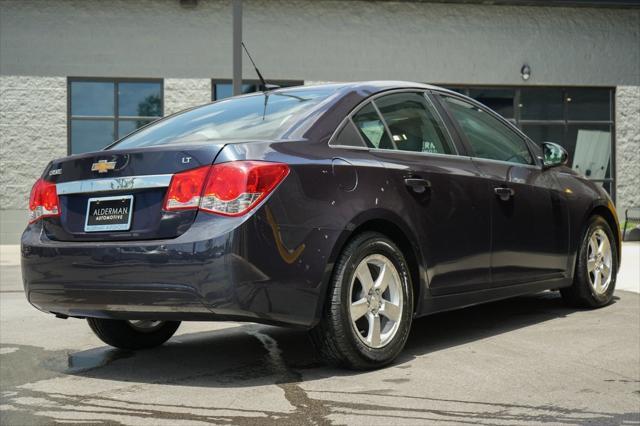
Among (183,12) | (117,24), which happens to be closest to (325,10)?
(183,12)

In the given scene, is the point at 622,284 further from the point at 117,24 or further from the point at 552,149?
the point at 117,24

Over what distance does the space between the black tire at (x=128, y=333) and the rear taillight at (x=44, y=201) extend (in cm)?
80

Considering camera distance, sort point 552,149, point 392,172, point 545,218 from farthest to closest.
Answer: point 552,149 < point 545,218 < point 392,172

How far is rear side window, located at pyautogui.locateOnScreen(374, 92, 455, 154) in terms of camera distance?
513 centimetres

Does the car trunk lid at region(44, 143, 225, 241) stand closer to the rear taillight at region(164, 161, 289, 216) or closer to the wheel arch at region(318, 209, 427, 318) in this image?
the rear taillight at region(164, 161, 289, 216)

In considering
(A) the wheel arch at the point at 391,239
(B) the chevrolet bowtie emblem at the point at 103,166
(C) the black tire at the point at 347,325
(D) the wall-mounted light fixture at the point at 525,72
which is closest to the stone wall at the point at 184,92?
(D) the wall-mounted light fixture at the point at 525,72

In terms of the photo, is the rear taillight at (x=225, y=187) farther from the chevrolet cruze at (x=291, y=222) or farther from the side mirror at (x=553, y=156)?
the side mirror at (x=553, y=156)

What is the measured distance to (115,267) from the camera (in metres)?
4.22

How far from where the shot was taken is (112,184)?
14.3 feet

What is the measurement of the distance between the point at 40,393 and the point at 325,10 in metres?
18.2

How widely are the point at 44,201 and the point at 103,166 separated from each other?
19.5 inches

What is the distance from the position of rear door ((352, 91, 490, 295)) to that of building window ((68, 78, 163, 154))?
53.3ft

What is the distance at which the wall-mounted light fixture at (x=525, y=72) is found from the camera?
22.1 metres

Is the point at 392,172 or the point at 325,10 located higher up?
the point at 325,10
